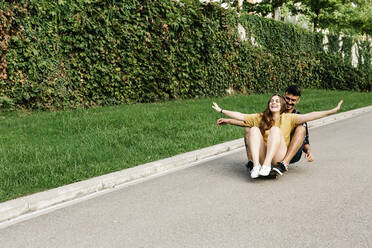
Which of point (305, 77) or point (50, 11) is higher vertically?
point (50, 11)

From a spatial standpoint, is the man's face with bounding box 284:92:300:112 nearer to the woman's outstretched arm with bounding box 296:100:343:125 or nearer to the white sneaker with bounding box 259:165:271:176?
the woman's outstretched arm with bounding box 296:100:343:125

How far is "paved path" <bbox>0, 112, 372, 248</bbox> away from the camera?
3955 millimetres

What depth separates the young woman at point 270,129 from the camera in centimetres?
595

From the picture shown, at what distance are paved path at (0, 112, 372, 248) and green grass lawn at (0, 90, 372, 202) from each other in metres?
0.83

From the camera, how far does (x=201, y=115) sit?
11.9 m

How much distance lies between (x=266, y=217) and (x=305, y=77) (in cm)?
2032

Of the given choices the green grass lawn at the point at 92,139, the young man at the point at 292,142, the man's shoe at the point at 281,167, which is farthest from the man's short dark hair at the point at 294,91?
the green grass lawn at the point at 92,139

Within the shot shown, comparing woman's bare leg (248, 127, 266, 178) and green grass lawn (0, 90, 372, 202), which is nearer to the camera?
woman's bare leg (248, 127, 266, 178)

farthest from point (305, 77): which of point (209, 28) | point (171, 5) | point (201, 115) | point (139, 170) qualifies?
point (139, 170)

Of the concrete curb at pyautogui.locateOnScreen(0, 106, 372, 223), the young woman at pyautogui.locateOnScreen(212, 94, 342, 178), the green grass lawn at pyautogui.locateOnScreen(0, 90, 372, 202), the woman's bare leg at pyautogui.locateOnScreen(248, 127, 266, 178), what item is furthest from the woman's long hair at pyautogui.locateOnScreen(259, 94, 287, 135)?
the green grass lawn at pyautogui.locateOnScreen(0, 90, 372, 202)

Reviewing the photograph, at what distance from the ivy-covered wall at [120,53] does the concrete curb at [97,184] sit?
4.98 meters

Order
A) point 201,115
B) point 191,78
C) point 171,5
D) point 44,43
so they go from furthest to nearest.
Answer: point 191,78
point 171,5
point 201,115
point 44,43

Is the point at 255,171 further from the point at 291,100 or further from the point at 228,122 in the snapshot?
the point at 291,100

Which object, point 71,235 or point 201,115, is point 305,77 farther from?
point 71,235
